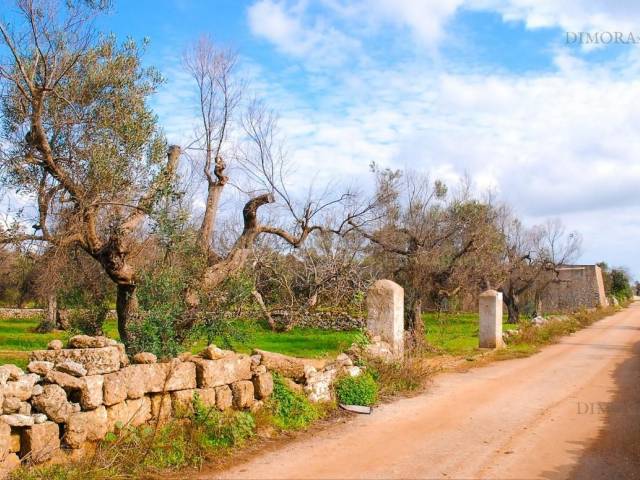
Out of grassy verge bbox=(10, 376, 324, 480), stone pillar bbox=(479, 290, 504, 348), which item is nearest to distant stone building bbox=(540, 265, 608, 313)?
stone pillar bbox=(479, 290, 504, 348)

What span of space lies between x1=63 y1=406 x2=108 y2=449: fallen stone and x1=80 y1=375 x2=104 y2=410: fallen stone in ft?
0.27

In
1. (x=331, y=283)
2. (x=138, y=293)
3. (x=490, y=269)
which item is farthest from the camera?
(x=490, y=269)

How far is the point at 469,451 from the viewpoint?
727cm

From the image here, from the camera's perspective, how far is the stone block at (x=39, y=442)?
5.79m

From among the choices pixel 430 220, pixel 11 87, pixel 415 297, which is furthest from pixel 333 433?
pixel 430 220

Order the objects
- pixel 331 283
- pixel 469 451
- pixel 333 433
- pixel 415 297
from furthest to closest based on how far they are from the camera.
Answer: pixel 415 297 → pixel 331 283 → pixel 333 433 → pixel 469 451

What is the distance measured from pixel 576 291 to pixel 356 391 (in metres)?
40.5

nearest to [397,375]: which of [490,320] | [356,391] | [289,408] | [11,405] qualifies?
[356,391]

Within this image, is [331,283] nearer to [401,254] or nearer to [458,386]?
[401,254]

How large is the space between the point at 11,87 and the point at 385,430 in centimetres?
911

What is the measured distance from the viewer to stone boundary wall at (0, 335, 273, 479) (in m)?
5.85

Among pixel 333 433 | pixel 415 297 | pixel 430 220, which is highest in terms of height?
pixel 430 220

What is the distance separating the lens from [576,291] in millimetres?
45781

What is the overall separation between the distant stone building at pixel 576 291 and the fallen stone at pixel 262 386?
3972 centimetres
